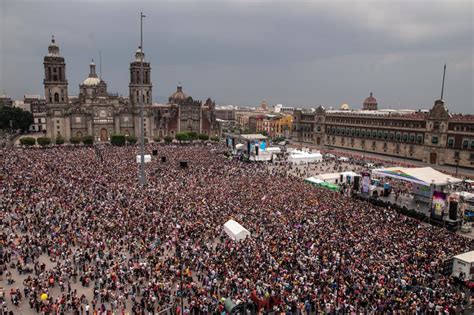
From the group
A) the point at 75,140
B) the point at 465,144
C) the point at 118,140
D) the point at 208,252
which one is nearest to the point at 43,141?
the point at 75,140

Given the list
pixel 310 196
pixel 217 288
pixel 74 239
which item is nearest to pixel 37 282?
pixel 74 239

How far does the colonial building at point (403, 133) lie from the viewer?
5966cm

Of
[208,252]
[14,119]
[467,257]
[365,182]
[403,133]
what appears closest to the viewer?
[467,257]

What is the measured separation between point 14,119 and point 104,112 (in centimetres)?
2917

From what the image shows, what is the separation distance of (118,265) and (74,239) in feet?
17.1

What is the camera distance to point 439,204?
98.4 feet

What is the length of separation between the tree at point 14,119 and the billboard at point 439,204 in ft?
316

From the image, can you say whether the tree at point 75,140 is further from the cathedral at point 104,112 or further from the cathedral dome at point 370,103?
the cathedral dome at point 370,103

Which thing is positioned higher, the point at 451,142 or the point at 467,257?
the point at 451,142

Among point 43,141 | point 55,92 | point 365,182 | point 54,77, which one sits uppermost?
point 54,77

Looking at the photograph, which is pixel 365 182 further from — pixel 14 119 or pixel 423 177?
pixel 14 119

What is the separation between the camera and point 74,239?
23.0 m

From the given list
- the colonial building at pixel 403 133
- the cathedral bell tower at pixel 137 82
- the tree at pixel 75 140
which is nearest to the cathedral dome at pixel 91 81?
the cathedral bell tower at pixel 137 82

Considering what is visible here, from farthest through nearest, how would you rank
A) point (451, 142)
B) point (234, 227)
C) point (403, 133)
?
point (403, 133)
point (451, 142)
point (234, 227)
